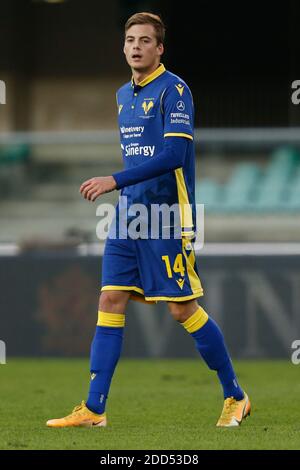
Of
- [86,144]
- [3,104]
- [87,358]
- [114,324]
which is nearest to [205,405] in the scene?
[114,324]

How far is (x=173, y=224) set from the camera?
280 inches

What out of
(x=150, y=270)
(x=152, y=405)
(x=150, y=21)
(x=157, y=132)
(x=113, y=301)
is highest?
(x=150, y=21)

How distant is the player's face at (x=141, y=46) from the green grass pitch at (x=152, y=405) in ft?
6.28

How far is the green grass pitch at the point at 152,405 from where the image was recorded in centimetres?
646

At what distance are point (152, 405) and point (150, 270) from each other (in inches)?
66.0

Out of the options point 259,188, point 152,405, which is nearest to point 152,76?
point 152,405

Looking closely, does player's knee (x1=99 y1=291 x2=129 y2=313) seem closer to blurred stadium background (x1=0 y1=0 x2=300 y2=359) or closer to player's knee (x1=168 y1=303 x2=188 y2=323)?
player's knee (x1=168 y1=303 x2=188 y2=323)

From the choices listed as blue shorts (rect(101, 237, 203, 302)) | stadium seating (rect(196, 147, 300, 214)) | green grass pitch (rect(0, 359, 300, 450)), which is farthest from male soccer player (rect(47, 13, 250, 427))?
stadium seating (rect(196, 147, 300, 214))

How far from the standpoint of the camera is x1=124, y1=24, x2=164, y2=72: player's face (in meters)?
7.02

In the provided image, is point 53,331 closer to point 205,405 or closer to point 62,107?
point 205,405

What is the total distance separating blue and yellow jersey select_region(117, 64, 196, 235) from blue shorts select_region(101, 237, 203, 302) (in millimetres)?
186

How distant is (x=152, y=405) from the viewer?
333 inches

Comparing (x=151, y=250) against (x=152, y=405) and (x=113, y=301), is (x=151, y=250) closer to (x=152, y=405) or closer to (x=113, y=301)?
(x=113, y=301)
